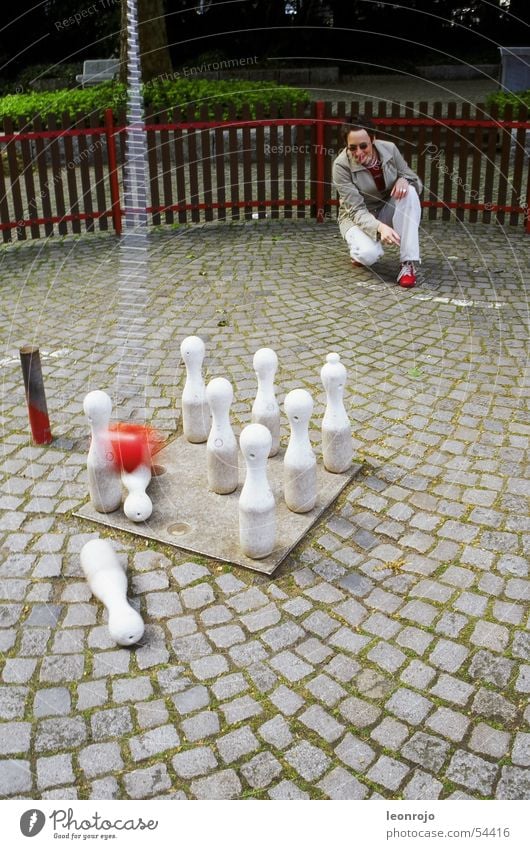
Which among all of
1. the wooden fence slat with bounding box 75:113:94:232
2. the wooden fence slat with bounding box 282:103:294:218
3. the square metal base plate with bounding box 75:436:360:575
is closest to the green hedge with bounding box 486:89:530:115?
the wooden fence slat with bounding box 282:103:294:218

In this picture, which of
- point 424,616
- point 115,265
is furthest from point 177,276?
point 424,616

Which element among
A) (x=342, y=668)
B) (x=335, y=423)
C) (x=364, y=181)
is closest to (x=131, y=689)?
(x=342, y=668)

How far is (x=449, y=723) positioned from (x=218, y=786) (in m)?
0.92

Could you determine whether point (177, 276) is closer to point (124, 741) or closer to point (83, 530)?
point (83, 530)

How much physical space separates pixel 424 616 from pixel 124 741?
1.43 meters

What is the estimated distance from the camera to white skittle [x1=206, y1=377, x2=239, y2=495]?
429 centimetres

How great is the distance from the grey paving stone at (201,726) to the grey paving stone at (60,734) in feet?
1.28

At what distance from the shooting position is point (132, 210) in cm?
1014

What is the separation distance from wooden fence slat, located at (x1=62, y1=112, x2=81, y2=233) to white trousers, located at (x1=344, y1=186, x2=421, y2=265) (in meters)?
3.56

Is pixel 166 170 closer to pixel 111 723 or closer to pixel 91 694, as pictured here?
pixel 91 694

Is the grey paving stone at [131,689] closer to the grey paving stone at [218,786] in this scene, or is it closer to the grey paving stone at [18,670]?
the grey paving stone at [18,670]

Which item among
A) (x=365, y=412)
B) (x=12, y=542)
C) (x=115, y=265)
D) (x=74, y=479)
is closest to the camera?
(x=12, y=542)

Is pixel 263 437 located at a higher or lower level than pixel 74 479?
higher
